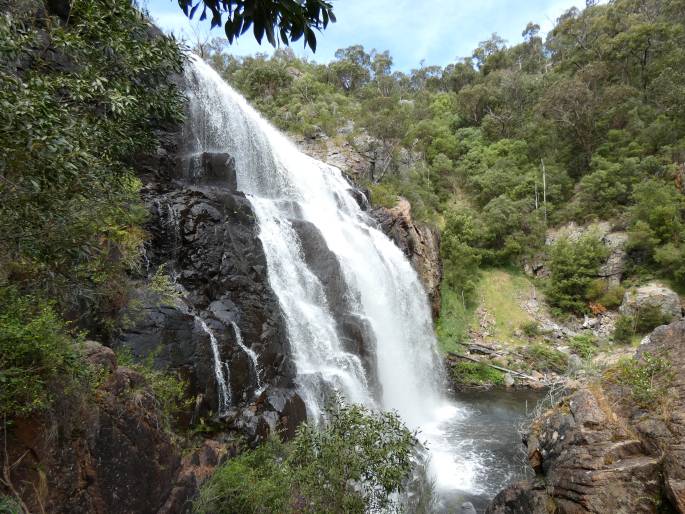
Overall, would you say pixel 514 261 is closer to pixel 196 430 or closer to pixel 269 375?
pixel 269 375

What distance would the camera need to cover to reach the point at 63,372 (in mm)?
3965

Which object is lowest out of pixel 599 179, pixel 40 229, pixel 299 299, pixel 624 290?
pixel 624 290

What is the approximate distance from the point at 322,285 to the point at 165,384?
720cm

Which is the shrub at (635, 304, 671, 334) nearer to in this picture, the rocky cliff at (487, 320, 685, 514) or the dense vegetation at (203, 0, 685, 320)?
the dense vegetation at (203, 0, 685, 320)

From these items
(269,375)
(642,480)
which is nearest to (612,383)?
(642,480)

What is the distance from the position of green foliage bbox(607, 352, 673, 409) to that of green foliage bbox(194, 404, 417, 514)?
3781 millimetres

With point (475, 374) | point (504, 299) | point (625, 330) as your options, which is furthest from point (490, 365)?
point (625, 330)

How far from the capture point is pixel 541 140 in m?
32.2

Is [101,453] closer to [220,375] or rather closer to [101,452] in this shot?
[101,452]

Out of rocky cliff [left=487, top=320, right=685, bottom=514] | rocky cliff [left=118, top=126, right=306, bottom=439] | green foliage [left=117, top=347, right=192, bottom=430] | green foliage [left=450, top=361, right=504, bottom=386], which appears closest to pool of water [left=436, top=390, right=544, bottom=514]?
green foliage [left=450, top=361, right=504, bottom=386]

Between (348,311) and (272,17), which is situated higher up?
(272,17)

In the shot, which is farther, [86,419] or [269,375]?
[269,375]

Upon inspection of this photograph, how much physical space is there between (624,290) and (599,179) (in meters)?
8.54

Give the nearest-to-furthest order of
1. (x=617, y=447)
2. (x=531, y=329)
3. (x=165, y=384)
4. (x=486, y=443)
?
(x=617, y=447)
(x=165, y=384)
(x=486, y=443)
(x=531, y=329)
